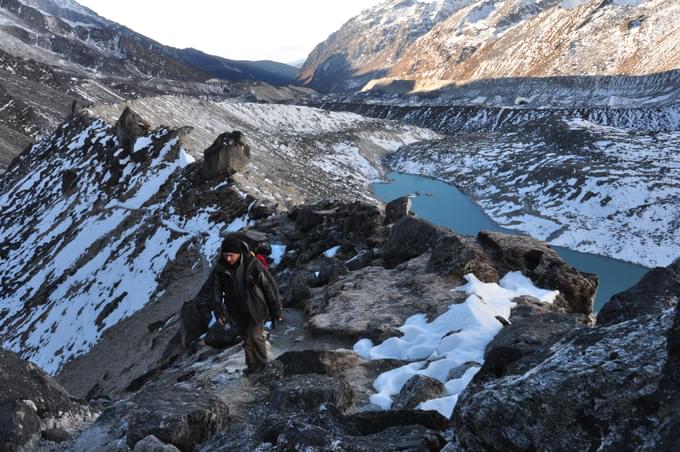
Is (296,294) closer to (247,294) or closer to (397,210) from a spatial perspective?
(247,294)

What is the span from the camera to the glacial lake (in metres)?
39.4

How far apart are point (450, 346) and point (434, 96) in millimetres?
189614

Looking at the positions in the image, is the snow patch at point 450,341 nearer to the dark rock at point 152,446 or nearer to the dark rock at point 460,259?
the dark rock at point 460,259

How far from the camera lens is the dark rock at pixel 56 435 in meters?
6.99

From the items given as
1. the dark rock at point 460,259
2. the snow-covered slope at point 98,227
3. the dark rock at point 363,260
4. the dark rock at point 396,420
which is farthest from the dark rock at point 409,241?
the snow-covered slope at point 98,227

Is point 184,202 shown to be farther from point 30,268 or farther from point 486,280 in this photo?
point 486,280

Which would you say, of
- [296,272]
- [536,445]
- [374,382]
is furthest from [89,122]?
[536,445]

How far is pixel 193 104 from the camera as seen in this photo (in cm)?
7375

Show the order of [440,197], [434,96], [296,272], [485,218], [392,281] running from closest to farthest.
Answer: [392,281]
[296,272]
[485,218]
[440,197]
[434,96]

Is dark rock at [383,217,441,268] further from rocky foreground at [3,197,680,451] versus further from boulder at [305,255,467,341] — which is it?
boulder at [305,255,467,341]

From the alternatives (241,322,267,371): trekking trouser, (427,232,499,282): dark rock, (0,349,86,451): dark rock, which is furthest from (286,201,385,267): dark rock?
(0,349,86,451): dark rock

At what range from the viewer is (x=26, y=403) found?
725 centimetres

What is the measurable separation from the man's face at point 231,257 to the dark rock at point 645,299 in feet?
16.0

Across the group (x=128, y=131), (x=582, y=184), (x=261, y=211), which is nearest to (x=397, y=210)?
(x=261, y=211)
